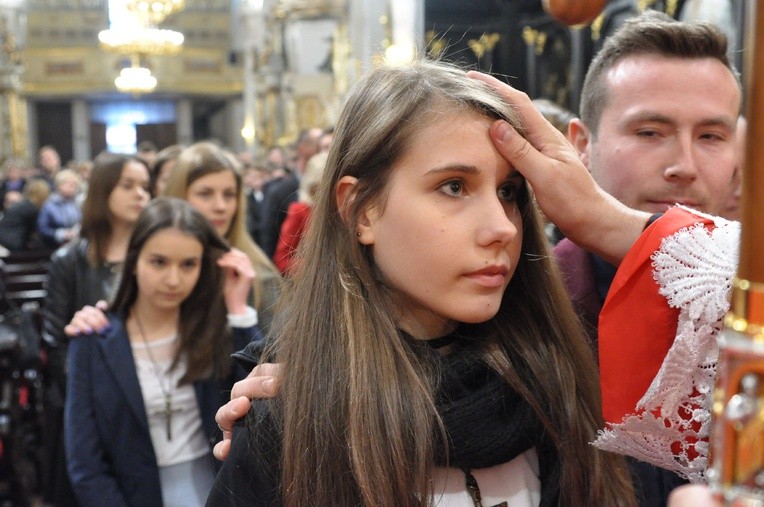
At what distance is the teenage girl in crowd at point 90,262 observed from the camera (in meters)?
3.91

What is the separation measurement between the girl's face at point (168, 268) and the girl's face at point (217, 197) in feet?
2.74

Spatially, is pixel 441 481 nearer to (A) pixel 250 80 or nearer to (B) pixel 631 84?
(B) pixel 631 84

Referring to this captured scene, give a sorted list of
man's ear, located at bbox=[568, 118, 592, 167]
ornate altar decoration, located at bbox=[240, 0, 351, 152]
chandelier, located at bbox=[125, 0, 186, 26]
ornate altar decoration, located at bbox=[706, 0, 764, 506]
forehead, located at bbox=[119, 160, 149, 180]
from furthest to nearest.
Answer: chandelier, located at bbox=[125, 0, 186, 26]
ornate altar decoration, located at bbox=[240, 0, 351, 152]
forehead, located at bbox=[119, 160, 149, 180]
man's ear, located at bbox=[568, 118, 592, 167]
ornate altar decoration, located at bbox=[706, 0, 764, 506]

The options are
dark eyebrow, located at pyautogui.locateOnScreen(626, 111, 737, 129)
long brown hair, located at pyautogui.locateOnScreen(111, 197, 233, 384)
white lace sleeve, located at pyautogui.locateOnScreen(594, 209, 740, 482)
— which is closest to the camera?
white lace sleeve, located at pyautogui.locateOnScreen(594, 209, 740, 482)

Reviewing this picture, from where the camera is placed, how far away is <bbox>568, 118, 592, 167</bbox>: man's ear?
2014mm

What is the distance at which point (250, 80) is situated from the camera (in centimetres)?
2603

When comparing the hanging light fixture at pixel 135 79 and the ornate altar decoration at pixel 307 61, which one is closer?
the ornate altar decoration at pixel 307 61

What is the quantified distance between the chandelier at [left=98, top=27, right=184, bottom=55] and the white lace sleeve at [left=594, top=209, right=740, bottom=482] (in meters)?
19.1

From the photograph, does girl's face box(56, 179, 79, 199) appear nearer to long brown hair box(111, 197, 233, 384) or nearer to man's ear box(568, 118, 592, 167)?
long brown hair box(111, 197, 233, 384)

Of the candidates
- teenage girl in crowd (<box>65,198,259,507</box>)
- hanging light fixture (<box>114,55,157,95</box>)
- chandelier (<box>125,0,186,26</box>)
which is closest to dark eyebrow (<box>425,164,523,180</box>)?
teenage girl in crowd (<box>65,198,259,507</box>)

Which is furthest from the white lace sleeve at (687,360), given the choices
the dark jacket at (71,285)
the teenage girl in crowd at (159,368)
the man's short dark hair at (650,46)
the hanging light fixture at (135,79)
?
the hanging light fixture at (135,79)

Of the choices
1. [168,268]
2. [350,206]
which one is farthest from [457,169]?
[168,268]

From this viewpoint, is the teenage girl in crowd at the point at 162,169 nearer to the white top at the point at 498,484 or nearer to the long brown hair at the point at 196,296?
the long brown hair at the point at 196,296

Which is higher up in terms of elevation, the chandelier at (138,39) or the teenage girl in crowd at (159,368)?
the chandelier at (138,39)
